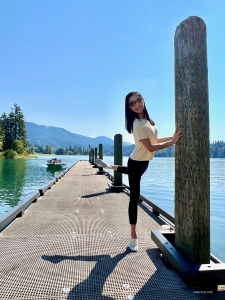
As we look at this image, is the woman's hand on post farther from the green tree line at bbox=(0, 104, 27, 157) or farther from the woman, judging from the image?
the green tree line at bbox=(0, 104, 27, 157)

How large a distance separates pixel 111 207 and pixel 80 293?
3.34 meters

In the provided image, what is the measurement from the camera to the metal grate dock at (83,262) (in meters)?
1.99

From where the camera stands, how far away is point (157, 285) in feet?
6.88

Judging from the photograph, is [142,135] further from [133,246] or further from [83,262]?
[83,262]

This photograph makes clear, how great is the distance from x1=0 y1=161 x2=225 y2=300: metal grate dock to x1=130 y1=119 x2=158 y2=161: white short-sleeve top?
1.00 metres

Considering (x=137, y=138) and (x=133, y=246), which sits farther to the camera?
(x=133, y=246)

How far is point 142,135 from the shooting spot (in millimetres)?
2557

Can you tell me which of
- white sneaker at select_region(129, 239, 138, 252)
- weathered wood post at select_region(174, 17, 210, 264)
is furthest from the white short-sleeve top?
white sneaker at select_region(129, 239, 138, 252)

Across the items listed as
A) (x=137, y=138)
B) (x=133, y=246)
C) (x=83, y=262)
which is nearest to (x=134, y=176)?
(x=137, y=138)

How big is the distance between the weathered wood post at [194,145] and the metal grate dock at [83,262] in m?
0.37

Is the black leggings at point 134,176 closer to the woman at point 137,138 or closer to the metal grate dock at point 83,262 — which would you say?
the woman at point 137,138

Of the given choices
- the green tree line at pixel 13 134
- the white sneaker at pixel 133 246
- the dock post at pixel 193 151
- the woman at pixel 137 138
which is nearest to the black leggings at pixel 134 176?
the woman at pixel 137 138

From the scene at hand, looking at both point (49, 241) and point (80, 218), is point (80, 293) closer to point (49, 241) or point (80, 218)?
point (49, 241)

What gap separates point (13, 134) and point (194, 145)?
74.0 meters
